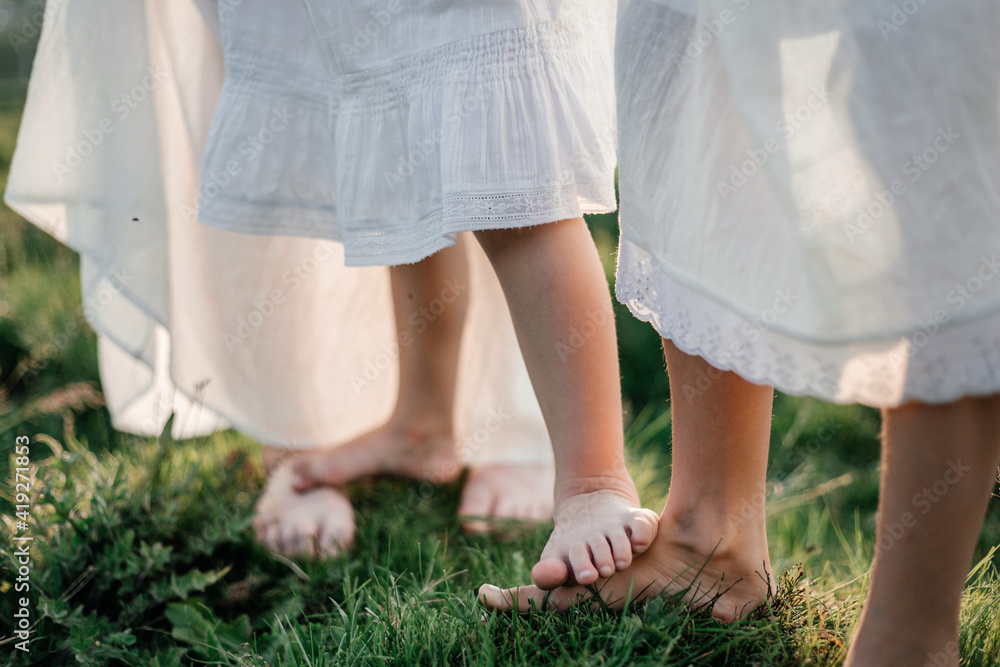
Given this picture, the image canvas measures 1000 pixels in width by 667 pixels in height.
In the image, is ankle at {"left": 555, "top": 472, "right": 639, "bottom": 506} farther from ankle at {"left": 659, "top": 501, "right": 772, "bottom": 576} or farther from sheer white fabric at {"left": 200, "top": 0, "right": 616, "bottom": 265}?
sheer white fabric at {"left": 200, "top": 0, "right": 616, "bottom": 265}

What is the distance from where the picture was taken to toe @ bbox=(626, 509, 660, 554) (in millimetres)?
1053

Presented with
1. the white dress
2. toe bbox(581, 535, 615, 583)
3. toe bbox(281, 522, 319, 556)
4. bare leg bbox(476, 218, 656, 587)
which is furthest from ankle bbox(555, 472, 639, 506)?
toe bbox(281, 522, 319, 556)

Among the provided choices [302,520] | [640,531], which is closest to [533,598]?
[640,531]

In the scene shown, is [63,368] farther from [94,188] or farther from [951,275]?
[951,275]

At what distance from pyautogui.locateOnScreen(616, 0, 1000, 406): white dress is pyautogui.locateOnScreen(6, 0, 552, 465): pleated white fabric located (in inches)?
30.6

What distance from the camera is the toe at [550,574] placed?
3.32ft

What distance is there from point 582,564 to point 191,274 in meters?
1.11

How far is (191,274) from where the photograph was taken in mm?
1674

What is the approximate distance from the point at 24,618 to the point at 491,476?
91 centimetres

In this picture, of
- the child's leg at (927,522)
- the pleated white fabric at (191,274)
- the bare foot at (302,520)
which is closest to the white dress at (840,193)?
the child's leg at (927,522)

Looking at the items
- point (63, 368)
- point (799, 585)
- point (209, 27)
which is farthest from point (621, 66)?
point (63, 368)

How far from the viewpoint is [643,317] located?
99 centimetres

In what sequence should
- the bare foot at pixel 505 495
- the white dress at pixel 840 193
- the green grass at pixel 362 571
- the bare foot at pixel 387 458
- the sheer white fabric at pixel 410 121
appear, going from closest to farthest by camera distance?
1. the white dress at pixel 840 193
2. the green grass at pixel 362 571
3. the sheer white fabric at pixel 410 121
4. the bare foot at pixel 505 495
5. the bare foot at pixel 387 458

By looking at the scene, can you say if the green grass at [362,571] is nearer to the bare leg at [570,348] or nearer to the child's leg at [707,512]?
the child's leg at [707,512]
